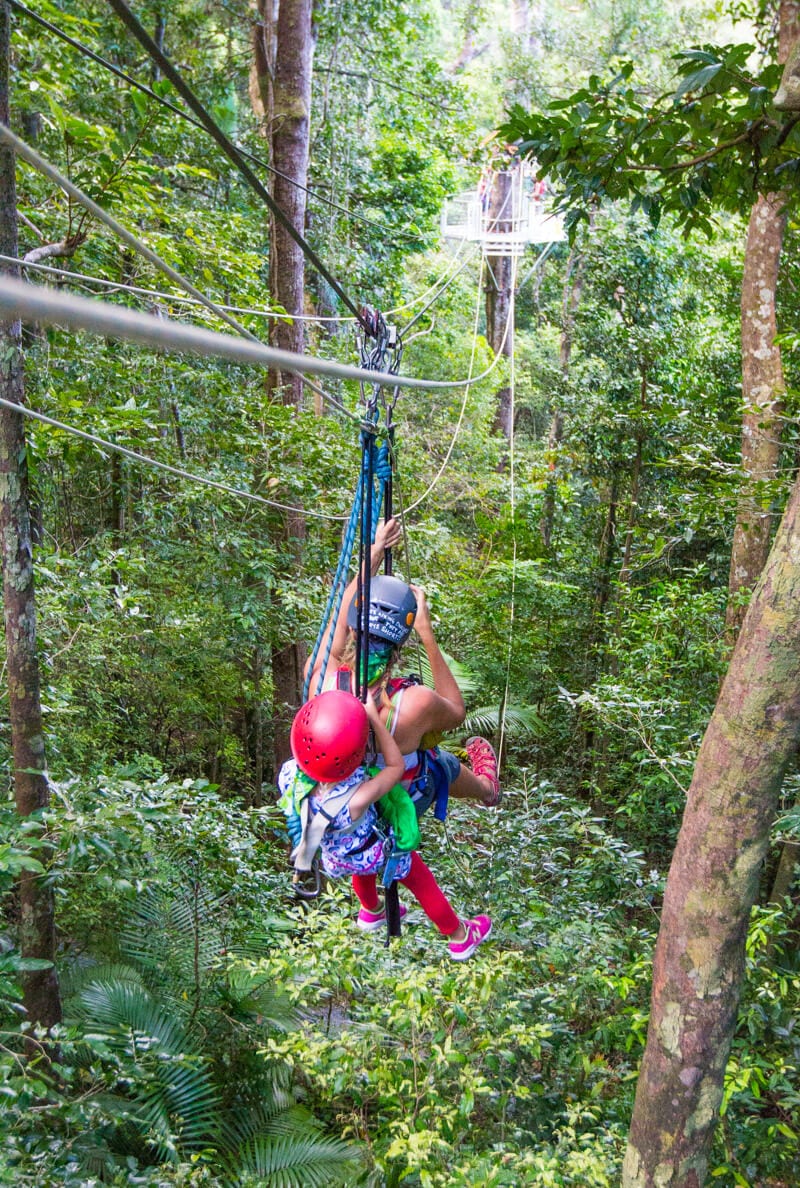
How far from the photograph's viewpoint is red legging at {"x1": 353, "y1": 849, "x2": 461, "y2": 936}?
334 cm

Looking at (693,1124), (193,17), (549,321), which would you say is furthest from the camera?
(549,321)

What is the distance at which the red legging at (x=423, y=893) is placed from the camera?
3336 millimetres

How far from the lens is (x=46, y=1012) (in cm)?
325

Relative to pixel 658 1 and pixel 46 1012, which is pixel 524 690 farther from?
pixel 658 1

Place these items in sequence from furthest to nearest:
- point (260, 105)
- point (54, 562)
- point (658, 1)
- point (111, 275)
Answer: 1. point (658, 1)
2. point (260, 105)
3. point (111, 275)
4. point (54, 562)

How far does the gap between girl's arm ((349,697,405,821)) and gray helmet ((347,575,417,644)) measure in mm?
207

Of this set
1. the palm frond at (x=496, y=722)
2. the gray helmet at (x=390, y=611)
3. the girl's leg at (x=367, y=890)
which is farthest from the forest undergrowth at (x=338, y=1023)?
the palm frond at (x=496, y=722)

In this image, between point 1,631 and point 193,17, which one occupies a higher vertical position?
point 193,17

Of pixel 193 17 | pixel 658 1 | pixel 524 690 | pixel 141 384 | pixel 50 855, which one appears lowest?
pixel 524 690

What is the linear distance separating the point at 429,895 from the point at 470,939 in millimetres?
390

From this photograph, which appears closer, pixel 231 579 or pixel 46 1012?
pixel 46 1012

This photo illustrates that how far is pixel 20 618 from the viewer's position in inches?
122

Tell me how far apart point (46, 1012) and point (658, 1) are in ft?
51.9

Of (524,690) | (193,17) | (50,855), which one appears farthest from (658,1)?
(50,855)
